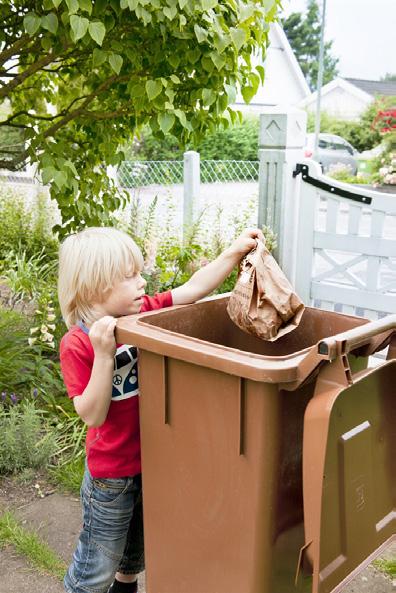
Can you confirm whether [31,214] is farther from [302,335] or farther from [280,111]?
[302,335]

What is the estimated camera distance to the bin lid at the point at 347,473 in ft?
4.93

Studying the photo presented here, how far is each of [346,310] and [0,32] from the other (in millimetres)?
2764

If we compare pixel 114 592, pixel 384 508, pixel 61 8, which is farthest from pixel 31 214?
pixel 384 508

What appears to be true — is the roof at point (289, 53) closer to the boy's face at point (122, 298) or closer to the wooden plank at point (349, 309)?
the wooden plank at point (349, 309)

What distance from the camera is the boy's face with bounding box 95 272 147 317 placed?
1879 mm

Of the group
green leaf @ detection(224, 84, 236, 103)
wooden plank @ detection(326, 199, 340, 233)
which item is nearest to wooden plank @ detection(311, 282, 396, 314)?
wooden plank @ detection(326, 199, 340, 233)

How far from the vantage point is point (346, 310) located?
14.5 feet

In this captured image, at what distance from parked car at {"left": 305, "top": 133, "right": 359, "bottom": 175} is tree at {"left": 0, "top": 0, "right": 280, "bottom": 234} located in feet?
59.1

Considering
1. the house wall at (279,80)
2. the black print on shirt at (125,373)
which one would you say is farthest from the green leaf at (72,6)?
the house wall at (279,80)

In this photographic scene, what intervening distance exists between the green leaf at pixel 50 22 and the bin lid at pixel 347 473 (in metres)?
1.85

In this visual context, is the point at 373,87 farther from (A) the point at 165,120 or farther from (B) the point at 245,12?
(A) the point at 165,120

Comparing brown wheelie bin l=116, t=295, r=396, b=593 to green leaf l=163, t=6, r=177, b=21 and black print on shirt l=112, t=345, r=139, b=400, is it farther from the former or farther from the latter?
green leaf l=163, t=6, r=177, b=21

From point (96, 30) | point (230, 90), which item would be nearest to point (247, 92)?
point (230, 90)

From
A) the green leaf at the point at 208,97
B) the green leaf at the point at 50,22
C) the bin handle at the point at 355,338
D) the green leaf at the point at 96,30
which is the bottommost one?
the bin handle at the point at 355,338
